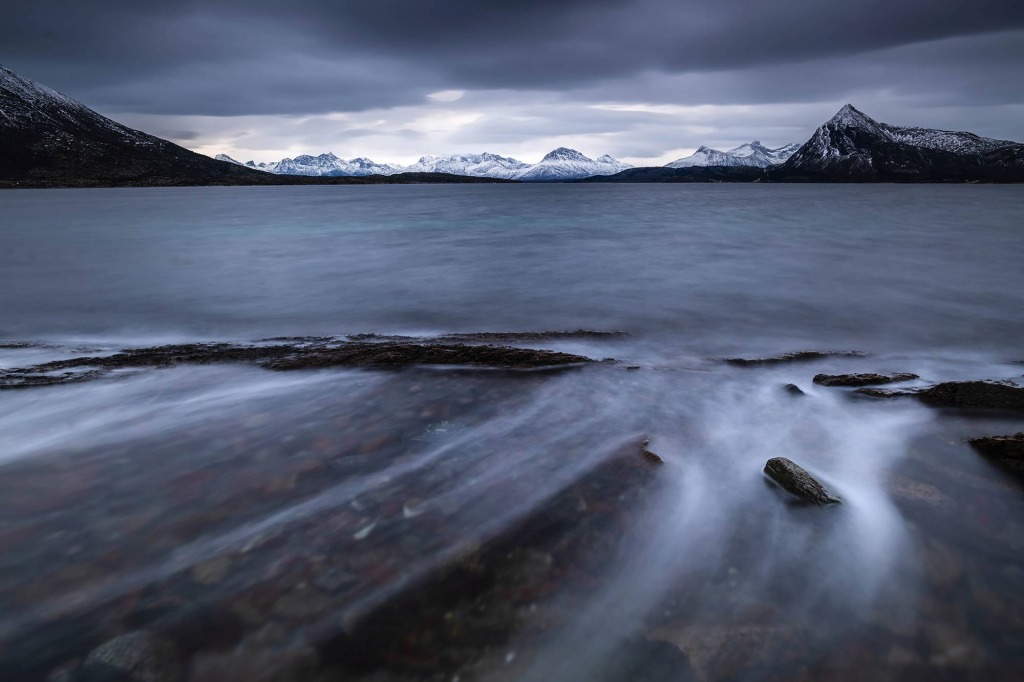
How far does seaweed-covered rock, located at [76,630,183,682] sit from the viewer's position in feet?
10.3

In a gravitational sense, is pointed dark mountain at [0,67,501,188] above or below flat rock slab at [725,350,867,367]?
above

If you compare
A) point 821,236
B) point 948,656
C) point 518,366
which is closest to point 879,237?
point 821,236

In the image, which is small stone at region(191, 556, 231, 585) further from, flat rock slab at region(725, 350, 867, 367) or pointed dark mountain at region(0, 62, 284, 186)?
pointed dark mountain at region(0, 62, 284, 186)

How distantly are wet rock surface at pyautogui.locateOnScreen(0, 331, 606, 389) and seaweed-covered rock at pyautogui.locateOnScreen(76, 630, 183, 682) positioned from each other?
513 cm

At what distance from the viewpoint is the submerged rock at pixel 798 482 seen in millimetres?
4961

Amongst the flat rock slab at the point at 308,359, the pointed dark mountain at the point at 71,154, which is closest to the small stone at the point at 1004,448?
the flat rock slab at the point at 308,359

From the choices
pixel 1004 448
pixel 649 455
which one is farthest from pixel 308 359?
pixel 1004 448

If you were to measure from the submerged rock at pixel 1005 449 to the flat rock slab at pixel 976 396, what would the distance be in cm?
125

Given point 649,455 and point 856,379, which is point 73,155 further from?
point 856,379

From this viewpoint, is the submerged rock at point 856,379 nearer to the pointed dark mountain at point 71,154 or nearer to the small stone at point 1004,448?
the small stone at point 1004,448

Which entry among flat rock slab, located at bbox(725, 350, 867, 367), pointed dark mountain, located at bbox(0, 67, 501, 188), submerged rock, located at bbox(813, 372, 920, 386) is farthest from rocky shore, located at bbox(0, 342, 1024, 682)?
pointed dark mountain, located at bbox(0, 67, 501, 188)

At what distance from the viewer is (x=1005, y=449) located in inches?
219

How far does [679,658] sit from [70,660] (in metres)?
3.70

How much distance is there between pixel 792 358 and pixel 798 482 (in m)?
4.88
